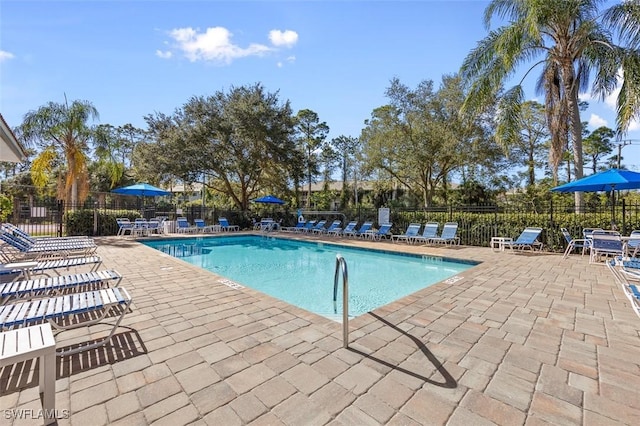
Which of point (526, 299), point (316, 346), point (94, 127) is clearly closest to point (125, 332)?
point (316, 346)

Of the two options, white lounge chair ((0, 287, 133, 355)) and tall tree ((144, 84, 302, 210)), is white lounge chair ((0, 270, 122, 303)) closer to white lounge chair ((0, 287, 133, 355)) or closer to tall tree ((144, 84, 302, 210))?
white lounge chair ((0, 287, 133, 355))

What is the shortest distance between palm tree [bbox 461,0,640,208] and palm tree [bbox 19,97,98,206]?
55.0 feet

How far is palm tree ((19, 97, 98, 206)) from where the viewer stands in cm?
1290

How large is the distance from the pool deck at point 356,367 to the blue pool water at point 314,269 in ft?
5.63

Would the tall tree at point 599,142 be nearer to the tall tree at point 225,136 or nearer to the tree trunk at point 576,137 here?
the tree trunk at point 576,137

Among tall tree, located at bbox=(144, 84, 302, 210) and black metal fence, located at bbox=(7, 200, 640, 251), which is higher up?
tall tree, located at bbox=(144, 84, 302, 210)

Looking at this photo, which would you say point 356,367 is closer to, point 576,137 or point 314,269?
point 314,269

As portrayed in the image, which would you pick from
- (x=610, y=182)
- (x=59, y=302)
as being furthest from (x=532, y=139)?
(x=59, y=302)

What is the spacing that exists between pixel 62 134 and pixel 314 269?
1327 cm

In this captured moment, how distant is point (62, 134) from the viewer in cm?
1329

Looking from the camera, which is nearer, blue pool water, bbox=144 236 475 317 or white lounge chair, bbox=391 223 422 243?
blue pool water, bbox=144 236 475 317

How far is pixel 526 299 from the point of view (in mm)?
4562

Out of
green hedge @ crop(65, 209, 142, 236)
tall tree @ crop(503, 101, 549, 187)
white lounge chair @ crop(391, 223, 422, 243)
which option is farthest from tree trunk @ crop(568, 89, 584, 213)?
green hedge @ crop(65, 209, 142, 236)

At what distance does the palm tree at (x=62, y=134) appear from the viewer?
12898 millimetres
